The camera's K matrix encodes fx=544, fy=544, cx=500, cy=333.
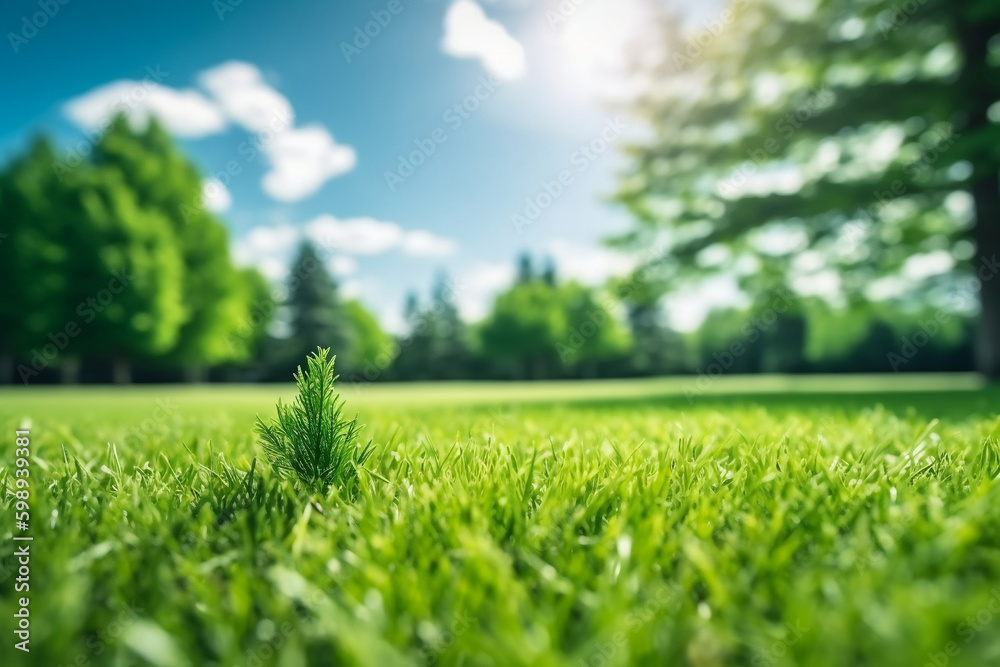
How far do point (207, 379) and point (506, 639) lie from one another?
41.2 metres

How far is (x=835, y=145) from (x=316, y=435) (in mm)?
11656

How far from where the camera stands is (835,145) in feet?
33.5

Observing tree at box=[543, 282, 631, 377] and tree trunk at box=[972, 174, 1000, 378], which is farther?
tree at box=[543, 282, 631, 377]

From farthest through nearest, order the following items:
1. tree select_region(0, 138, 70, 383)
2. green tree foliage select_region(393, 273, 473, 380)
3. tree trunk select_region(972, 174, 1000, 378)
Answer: green tree foliage select_region(393, 273, 473, 380) → tree select_region(0, 138, 70, 383) → tree trunk select_region(972, 174, 1000, 378)

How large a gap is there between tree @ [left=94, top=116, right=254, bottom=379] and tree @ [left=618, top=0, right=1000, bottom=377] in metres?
20.1

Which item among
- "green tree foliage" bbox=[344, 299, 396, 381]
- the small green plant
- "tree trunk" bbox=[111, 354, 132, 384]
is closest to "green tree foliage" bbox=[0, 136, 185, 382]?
"tree trunk" bbox=[111, 354, 132, 384]

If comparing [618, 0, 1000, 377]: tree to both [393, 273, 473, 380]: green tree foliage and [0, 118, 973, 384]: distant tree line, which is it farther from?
[393, 273, 473, 380]: green tree foliage

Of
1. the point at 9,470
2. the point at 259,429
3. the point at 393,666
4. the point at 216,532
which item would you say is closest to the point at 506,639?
the point at 393,666

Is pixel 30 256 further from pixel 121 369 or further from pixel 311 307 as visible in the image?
pixel 311 307

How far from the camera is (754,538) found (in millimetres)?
1082

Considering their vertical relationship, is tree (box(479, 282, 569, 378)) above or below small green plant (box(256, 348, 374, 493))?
above

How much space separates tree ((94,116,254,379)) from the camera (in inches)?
869

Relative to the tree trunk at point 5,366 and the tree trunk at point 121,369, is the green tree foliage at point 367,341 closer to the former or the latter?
the tree trunk at point 121,369

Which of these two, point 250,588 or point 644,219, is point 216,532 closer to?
point 250,588
